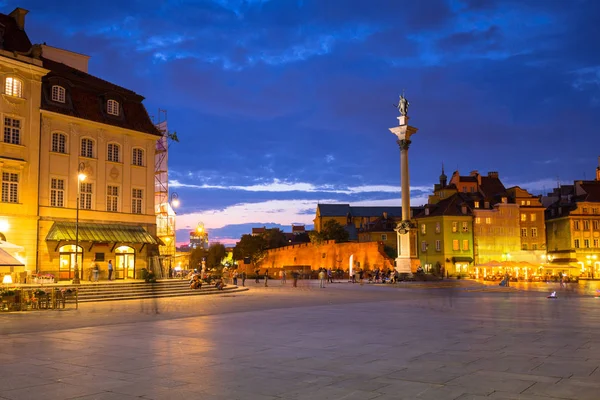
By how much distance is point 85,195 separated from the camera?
129ft

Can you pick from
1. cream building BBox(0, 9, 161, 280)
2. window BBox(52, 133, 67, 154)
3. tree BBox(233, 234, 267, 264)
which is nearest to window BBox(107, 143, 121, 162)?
cream building BBox(0, 9, 161, 280)

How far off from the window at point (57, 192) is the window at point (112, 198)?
3422 millimetres

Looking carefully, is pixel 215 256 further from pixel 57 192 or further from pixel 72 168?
pixel 57 192

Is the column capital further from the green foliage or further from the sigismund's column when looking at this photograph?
the green foliage

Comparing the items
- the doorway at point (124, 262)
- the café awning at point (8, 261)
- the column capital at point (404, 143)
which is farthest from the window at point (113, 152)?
the column capital at point (404, 143)

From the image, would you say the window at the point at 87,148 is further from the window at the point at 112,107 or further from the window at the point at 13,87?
the window at the point at 13,87

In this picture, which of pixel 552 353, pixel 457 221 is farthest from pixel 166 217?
pixel 552 353

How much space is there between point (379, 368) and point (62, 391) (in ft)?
16.4

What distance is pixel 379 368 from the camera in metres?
9.69

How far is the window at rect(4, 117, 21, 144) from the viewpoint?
35.3 meters

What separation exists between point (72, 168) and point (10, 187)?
4568mm

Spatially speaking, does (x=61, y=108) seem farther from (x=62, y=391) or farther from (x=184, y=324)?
(x=62, y=391)

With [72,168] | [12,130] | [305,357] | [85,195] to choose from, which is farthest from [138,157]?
[305,357]

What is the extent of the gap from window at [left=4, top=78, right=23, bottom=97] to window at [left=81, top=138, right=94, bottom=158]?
527 centimetres
